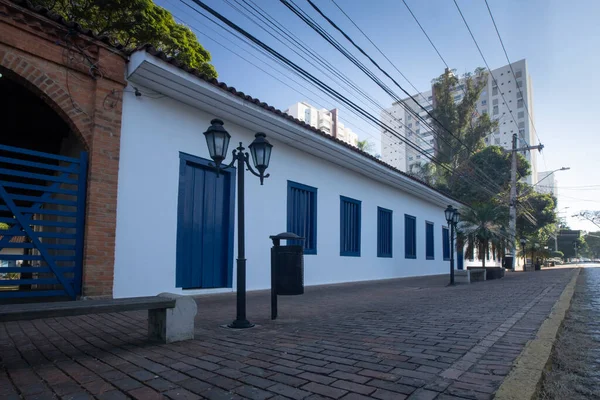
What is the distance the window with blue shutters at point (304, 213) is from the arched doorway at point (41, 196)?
Result: 5.02 m

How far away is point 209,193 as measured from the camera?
8.09m

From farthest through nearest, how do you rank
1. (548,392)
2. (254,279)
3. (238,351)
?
(254,279)
(238,351)
(548,392)

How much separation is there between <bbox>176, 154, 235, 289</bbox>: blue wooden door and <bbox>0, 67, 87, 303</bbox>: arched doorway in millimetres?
1837

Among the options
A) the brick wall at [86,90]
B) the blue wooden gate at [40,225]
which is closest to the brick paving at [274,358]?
the blue wooden gate at [40,225]

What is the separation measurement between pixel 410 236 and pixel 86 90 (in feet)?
46.2

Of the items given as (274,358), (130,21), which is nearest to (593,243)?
(130,21)

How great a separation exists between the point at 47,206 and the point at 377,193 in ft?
34.5

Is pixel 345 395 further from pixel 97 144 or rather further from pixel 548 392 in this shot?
pixel 97 144

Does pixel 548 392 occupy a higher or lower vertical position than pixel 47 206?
lower

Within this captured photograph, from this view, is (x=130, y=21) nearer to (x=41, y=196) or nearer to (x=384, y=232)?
(x=41, y=196)

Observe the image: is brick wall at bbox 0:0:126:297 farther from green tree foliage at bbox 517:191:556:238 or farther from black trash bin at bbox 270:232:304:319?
green tree foliage at bbox 517:191:556:238

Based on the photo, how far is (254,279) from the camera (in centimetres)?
875

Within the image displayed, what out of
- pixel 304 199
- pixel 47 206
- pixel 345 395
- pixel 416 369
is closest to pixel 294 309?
pixel 416 369

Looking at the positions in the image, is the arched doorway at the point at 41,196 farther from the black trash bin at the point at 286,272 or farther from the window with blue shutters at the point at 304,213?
the window with blue shutters at the point at 304,213
